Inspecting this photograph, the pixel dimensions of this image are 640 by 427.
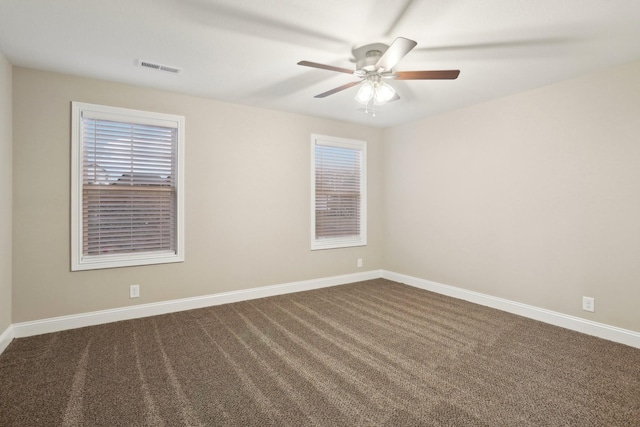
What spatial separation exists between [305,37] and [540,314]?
3580 millimetres

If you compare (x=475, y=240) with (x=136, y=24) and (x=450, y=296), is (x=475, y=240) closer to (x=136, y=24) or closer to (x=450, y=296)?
(x=450, y=296)

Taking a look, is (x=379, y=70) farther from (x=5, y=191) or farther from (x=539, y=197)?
(x=5, y=191)

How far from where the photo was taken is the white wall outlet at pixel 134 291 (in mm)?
3415

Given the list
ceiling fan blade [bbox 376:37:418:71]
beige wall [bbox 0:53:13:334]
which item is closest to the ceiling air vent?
beige wall [bbox 0:53:13:334]

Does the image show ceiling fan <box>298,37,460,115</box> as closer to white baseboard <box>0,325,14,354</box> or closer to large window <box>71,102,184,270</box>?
large window <box>71,102,184,270</box>

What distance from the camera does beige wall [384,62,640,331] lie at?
113 inches

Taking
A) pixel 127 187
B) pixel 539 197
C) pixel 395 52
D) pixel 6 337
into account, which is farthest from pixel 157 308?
pixel 539 197

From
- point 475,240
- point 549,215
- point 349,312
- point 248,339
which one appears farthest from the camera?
point 475,240

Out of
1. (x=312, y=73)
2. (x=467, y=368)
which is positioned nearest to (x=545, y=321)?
(x=467, y=368)

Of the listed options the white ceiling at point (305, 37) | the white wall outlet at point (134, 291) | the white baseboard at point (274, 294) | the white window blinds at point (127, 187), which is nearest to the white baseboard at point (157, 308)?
the white baseboard at point (274, 294)

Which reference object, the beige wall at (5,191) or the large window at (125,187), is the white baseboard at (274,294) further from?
the large window at (125,187)

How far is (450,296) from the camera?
14.0ft

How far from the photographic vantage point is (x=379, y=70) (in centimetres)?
255

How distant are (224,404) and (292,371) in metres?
0.54
